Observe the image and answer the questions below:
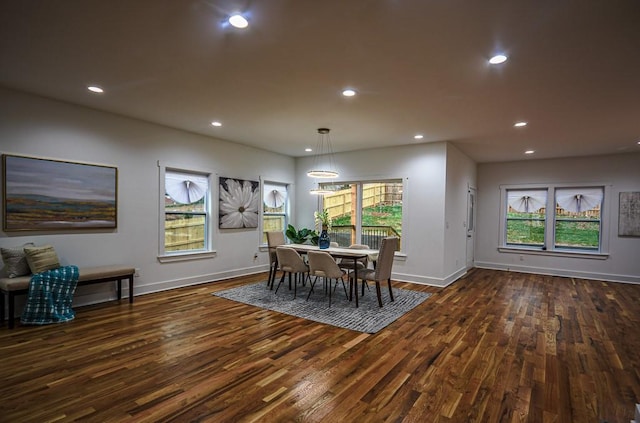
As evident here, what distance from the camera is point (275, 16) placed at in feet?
7.17

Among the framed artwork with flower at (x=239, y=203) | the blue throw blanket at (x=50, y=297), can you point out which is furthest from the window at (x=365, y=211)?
the blue throw blanket at (x=50, y=297)

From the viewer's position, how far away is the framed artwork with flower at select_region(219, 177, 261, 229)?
240 inches

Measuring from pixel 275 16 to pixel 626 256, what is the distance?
8.29 m

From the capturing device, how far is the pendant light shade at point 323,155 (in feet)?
17.1

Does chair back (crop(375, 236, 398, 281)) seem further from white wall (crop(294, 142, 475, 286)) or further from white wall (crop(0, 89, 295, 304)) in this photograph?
white wall (crop(0, 89, 295, 304))

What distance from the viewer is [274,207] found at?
24.3 feet

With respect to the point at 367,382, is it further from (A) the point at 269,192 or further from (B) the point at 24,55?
(A) the point at 269,192

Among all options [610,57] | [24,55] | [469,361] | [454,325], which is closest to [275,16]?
[24,55]

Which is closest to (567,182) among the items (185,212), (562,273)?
(562,273)

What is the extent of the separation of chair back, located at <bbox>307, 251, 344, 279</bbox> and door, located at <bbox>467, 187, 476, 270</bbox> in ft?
14.6

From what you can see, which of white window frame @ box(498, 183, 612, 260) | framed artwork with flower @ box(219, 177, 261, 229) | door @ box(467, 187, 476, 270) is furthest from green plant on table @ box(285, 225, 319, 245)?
white window frame @ box(498, 183, 612, 260)

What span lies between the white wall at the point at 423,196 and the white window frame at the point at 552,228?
175 centimetres

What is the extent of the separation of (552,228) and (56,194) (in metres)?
9.31

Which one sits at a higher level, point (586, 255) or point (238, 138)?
point (238, 138)
